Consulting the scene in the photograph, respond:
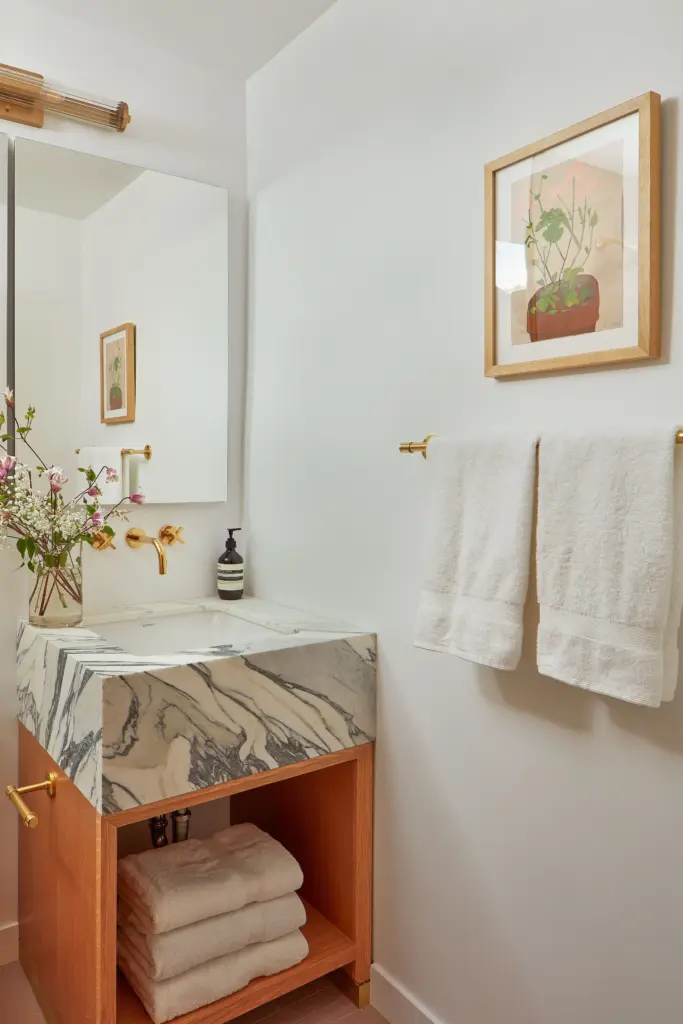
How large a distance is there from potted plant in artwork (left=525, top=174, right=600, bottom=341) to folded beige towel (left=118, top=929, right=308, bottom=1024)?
1.40 m

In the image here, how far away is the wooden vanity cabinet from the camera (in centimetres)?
139

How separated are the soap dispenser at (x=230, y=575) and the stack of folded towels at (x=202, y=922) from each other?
2.12ft

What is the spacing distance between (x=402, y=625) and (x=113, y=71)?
159 centimetres

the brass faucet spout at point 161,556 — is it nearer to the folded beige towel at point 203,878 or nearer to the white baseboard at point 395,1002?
the folded beige towel at point 203,878

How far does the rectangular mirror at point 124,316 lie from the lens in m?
1.80

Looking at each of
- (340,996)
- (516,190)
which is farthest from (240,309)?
(340,996)

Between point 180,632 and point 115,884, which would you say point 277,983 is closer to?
point 115,884

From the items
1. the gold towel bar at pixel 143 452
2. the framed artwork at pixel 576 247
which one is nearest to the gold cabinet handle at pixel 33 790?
the gold towel bar at pixel 143 452

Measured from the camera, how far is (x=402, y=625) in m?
1.62

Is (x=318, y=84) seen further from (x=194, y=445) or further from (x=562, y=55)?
(x=194, y=445)

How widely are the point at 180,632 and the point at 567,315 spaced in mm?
1164

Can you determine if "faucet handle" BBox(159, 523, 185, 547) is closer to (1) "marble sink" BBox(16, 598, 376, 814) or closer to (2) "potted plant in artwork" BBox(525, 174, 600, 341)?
(1) "marble sink" BBox(16, 598, 376, 814)

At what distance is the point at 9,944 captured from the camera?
1844 mm

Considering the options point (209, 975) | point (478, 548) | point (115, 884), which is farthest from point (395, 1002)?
point (478, 548)
